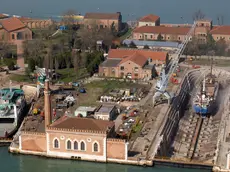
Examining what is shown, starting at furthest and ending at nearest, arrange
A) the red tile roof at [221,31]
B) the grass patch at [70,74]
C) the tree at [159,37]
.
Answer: the tree at [159,37] → the red tile roof at [221,31] → the grass patch at [70,74]

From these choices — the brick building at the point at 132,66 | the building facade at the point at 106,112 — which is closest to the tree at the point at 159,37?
the brick building at the point at 132,66

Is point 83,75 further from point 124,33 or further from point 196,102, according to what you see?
point 124,33

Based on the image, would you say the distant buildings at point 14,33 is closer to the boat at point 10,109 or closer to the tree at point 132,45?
the tree at point 132,45

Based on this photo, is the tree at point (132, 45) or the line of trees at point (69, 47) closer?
the line of trees at point (69, 47)

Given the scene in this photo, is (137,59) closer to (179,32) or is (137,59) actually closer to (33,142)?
(179,32)

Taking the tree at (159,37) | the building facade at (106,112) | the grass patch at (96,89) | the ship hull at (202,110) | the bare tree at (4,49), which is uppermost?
the tree at (159,37)

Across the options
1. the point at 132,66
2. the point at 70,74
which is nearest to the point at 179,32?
the point at 132,66

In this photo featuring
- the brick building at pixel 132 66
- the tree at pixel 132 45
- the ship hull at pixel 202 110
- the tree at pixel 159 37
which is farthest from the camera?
the tree at pixel 159 37
